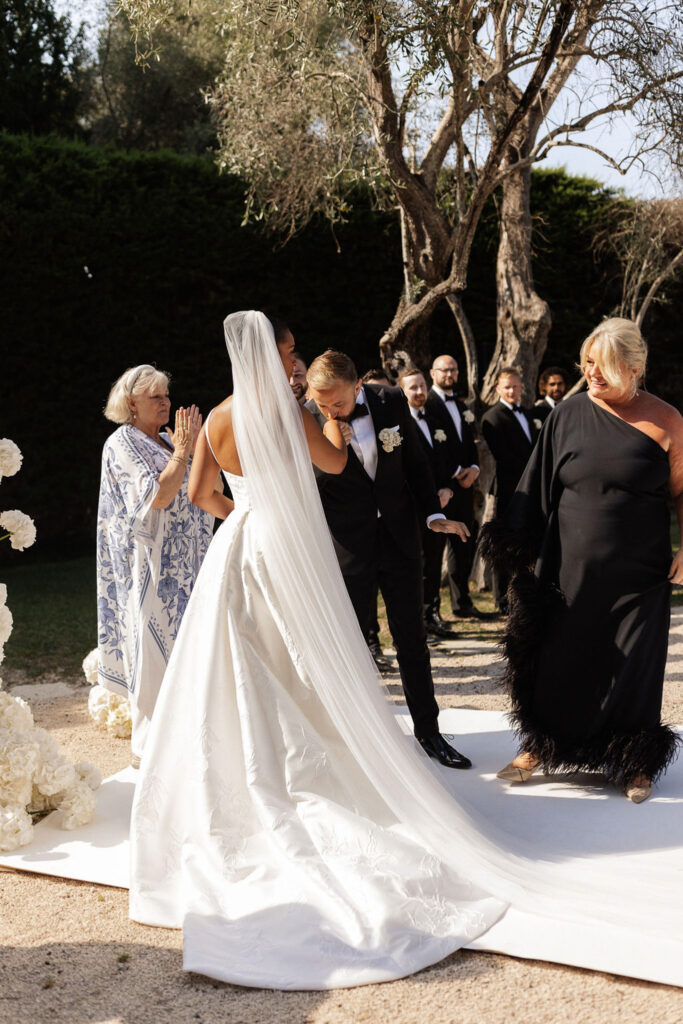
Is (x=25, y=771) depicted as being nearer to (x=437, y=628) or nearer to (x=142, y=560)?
(x=142, y=560)

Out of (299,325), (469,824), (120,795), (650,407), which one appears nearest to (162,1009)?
(469,824)

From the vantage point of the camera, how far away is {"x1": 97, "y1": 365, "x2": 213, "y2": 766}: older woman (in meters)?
4.52

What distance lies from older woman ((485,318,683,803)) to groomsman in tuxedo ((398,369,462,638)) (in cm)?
294

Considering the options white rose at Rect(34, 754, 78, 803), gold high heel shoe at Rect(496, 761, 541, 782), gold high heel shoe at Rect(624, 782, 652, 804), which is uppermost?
white rose at Rect(34, 754, 78, 803)

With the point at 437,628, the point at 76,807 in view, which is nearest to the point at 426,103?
the point at 437,628

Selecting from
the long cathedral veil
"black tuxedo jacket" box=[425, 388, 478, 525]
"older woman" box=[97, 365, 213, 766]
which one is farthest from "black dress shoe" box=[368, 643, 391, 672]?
the long cathedral veil

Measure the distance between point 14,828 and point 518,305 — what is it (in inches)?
286

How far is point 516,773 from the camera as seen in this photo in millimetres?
4352

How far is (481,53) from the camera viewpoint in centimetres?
758

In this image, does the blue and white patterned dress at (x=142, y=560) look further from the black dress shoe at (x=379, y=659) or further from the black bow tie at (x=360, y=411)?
the black dress shoe at (x=379, y=659)

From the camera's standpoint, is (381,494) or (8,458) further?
(381,494)

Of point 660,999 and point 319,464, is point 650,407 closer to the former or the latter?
point 319,464

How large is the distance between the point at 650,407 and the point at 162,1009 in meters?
2.92

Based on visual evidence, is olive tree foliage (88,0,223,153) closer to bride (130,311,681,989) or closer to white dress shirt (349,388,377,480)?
white dress shirt (349,388,377,480)
